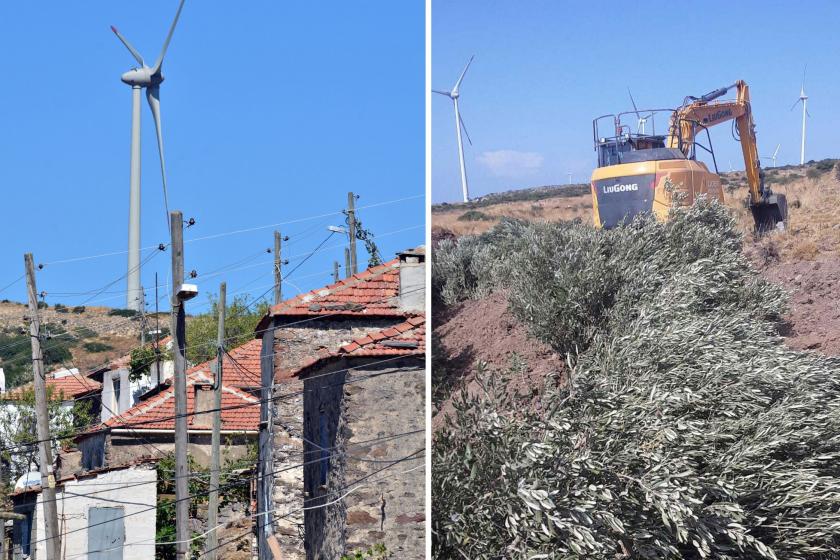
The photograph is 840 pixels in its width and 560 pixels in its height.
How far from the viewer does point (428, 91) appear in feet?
21.2

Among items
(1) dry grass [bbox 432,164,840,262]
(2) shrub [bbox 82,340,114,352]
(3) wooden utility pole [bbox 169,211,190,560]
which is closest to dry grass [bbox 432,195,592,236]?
(1) dry grass [bbox 432,164,840,262]

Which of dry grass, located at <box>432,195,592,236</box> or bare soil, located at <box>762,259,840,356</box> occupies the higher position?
dry grass, located at <box>432,195,592,236</box>

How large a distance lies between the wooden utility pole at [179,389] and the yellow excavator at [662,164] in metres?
7.30

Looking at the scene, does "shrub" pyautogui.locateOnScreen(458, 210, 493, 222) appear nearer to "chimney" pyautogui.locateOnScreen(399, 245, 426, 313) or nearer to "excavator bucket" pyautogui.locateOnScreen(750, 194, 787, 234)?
"excavator bucket" pyautogui.locateOnScreen(750, 194, 787, 234)

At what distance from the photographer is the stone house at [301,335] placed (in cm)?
1398

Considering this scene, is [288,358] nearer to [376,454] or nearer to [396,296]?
[396,296]

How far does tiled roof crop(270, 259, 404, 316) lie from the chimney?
13 cm

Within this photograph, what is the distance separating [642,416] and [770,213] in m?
A: 1.55

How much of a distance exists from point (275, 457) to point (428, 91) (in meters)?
9.57

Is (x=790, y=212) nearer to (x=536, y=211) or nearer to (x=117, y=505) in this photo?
(x=536, y=211)

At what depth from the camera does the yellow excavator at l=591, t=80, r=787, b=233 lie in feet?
22.9

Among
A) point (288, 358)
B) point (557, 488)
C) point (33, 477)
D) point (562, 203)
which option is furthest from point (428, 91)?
point (33, 477)

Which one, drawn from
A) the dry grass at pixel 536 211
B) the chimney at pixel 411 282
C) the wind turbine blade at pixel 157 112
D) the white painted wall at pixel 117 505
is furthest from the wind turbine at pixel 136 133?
the dry grass at pixel 536 211

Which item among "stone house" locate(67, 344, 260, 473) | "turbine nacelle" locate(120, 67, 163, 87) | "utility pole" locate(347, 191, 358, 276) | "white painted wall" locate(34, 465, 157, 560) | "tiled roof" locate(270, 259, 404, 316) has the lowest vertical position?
"white painted wall" locate(34, 465, 157, 560)
